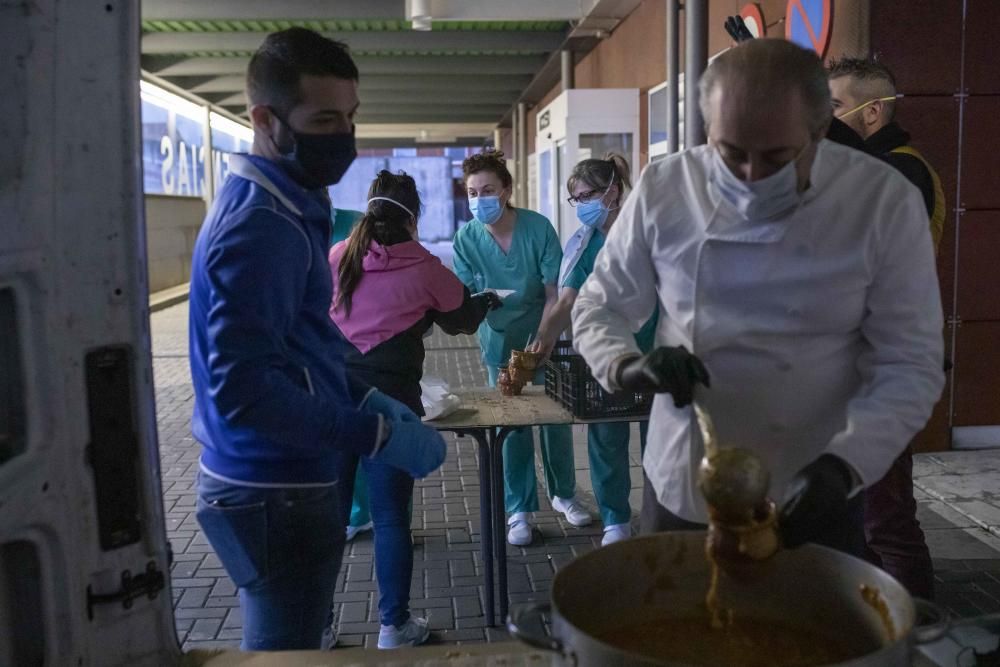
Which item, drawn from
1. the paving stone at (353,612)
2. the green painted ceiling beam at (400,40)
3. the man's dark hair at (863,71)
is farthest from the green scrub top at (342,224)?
the green painted ceiling beam at (400,40)

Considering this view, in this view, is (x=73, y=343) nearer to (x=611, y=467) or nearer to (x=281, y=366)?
(x=281, y=366)

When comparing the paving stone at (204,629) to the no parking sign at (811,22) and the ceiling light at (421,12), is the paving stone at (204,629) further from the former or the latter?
the ceiling light at (421,12)

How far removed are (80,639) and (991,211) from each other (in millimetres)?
5950

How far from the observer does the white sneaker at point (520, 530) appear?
4695mm

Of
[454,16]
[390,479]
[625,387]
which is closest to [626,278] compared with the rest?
[625,387]

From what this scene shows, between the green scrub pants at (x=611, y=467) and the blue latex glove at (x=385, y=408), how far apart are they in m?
2.31

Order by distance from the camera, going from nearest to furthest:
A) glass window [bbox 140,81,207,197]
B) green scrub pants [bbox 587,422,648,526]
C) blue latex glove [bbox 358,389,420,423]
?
blue latex glove [bbox 358,389,420,423], green scrub pants [bbox 587,422,648,526], glass window [bbox 140,81,207,197]

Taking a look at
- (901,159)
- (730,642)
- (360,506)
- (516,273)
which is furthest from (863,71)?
(360,506)

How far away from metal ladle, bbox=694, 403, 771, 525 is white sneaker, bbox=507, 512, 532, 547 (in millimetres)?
3290

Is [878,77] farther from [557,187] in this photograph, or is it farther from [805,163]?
[557,187]

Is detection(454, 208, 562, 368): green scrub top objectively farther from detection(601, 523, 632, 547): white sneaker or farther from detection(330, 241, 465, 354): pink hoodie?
detection(330, 241, 465, 354): pink hoodie

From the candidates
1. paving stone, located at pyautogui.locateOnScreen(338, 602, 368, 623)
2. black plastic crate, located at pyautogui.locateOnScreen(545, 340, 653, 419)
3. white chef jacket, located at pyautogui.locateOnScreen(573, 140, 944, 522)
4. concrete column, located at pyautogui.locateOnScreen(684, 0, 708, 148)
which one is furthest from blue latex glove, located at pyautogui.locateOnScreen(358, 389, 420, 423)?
concrete column, located at pyautogui.locateOnScreen(684, 0, 708, 148)

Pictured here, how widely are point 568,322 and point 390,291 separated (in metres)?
1.44

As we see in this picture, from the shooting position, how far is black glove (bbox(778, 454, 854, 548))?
1.44 meters
